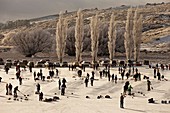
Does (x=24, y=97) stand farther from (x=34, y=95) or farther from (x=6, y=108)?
(x=6, y=108)

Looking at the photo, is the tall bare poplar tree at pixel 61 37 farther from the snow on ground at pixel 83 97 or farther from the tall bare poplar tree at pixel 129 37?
the snow on ground at pixel 83 97

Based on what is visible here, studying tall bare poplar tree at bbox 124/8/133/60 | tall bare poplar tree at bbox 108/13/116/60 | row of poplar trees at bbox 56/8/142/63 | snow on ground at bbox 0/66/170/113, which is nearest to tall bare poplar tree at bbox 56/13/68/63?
row of poplar trees at bbox 56/8/142/63

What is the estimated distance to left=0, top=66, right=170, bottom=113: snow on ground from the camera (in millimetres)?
32406

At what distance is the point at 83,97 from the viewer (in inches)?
1495

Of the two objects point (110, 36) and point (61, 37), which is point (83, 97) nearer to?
point (110, 36)

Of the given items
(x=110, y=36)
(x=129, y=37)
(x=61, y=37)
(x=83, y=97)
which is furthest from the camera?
(x=61, y=37)

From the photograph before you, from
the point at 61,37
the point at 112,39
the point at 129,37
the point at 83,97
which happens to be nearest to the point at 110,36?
the point at 112,39

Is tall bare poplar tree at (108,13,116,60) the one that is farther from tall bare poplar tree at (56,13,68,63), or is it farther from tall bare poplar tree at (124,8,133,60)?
tall bare poplar tree at (56,13,68,63)

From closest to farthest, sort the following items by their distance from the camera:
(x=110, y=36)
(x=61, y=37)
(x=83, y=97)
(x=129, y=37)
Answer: (x=83, y=97)
(x=129, y=37)
(x=110, y=36)
(x=61, y=37)

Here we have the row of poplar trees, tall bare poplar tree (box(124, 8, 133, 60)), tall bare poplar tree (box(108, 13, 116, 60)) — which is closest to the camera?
the row of poplar trees

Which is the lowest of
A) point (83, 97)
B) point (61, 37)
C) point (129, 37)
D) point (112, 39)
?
point (83, 97)

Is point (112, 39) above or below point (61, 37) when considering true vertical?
below

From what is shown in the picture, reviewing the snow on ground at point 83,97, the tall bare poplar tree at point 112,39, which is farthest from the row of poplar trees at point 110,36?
the snow on ground at point 83,97

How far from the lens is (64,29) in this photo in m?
74.8
